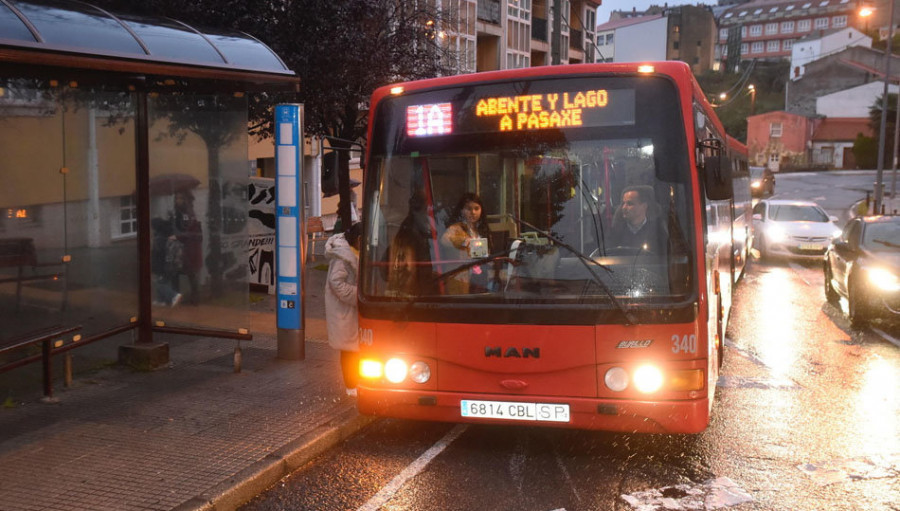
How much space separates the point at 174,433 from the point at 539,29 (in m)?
45.8

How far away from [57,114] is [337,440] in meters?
4.14

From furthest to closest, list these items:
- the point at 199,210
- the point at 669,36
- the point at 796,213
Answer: the point at 669,36 < the point at 796,213 < the point at 199,210

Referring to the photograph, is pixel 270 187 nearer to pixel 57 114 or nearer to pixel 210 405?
pixel 57 114

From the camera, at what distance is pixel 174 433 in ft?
22.3

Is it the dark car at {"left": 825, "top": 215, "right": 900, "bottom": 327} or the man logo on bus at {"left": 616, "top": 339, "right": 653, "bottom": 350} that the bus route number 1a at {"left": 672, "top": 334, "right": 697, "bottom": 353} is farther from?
the dark car at {"left": 825, "top": 215, "right": 900, "bottom": 327}

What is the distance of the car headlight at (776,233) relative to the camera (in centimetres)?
2269

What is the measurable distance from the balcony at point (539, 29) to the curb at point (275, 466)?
44158 millimetres

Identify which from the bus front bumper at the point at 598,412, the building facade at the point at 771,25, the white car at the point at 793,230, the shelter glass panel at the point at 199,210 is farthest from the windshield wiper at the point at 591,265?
the building facade at the point at 771,25

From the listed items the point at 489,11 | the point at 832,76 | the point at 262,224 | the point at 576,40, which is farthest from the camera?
the point at 832,76

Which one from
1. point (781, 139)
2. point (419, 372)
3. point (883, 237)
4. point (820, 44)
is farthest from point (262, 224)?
point (820, 44)

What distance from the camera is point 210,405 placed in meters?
7.70

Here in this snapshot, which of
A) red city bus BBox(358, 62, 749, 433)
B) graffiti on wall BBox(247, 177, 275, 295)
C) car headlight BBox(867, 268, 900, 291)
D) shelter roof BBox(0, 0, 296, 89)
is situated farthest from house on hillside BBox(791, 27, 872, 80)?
red city bus BBox(358, 62, 749, 433)

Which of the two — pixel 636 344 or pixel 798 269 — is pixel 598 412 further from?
pixel 798 269

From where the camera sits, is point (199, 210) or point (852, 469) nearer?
point (852, 469)
